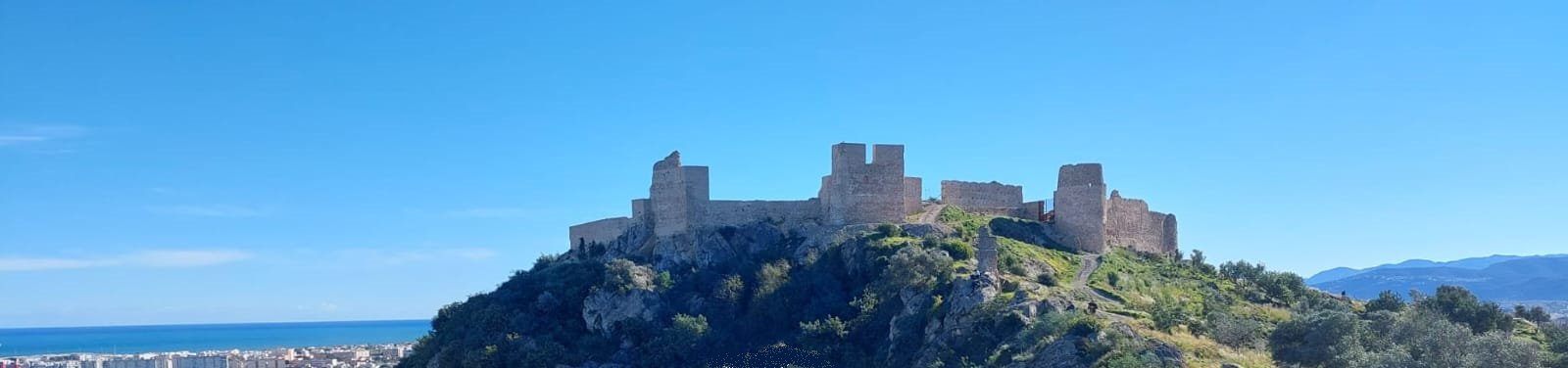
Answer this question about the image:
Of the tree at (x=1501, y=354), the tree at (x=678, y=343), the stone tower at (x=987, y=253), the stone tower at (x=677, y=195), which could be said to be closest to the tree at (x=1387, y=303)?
the tree at (x=1501, y=354)

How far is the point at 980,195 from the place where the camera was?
66375mm

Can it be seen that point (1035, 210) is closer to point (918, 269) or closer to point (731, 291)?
point (918, 269)

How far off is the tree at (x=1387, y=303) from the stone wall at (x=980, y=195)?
18.2 metres

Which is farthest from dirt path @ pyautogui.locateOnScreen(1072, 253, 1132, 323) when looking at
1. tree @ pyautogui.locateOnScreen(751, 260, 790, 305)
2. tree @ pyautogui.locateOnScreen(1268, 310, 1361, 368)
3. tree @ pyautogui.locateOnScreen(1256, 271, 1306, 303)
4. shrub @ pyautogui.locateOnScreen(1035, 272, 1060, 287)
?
tree @ pyautogui.locateOnScreen(751, 260, 790, 305)

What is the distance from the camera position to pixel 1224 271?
64.7 m

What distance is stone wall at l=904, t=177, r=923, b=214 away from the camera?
2507 inches

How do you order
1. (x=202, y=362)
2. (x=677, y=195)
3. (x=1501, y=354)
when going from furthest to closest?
(x=202, y=362)
(x=677, y=195)
(x=1501, y=354)

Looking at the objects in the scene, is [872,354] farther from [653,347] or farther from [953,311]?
[653,347]

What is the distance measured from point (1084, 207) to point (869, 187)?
398 inches

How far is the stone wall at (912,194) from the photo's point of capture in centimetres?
6369

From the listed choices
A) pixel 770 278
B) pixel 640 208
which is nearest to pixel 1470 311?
pixel 770 278

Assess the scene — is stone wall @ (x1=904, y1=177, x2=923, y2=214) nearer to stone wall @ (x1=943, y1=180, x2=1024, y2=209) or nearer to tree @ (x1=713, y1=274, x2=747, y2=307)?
stone wall @ (x1=943, y1=180, x2=1024, y2=209)

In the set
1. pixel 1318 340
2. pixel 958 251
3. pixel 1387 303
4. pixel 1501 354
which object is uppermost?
pixel 958 251

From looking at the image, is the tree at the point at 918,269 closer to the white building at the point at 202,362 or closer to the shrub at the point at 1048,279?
the shrub at the point at 1048,279
